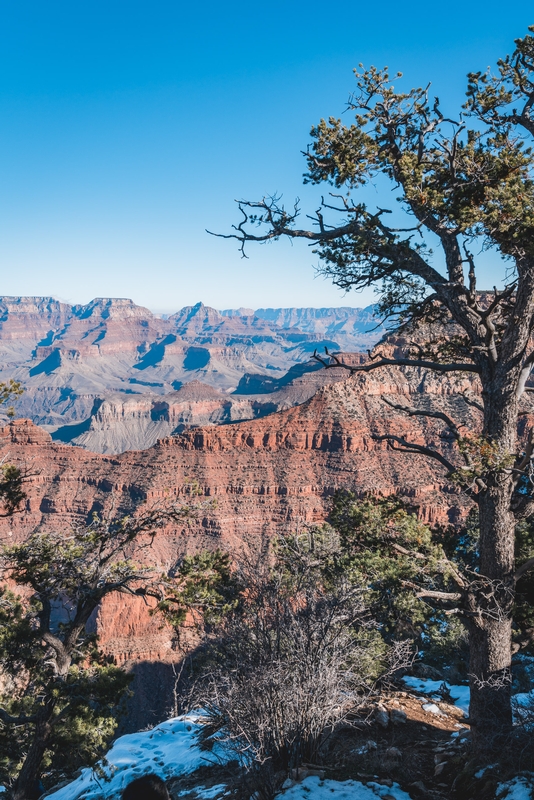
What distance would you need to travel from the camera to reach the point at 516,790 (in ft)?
17.9

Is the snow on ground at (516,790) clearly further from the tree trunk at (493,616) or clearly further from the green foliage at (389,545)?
the green foliage at (389,545)

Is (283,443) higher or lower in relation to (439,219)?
lower

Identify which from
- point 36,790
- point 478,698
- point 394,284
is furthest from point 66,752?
point 394,284

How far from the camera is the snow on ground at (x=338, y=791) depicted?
6.07 metres

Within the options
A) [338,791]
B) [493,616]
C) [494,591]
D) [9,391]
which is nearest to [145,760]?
[338,791]

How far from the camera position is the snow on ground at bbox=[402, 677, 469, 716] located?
12.1 m

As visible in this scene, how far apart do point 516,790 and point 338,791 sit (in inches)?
77.3

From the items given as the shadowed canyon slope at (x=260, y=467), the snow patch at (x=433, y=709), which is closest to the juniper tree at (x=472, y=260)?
the snow patch at (x=433, y=709)

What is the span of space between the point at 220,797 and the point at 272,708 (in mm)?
2188

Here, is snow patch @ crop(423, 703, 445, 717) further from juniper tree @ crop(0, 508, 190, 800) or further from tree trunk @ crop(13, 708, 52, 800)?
tree trunk @ crop(13, 708, 52, 800)

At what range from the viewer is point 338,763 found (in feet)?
24.5

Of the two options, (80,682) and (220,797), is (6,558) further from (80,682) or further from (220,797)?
(220,797)

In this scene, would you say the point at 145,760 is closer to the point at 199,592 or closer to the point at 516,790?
the point at 199,592

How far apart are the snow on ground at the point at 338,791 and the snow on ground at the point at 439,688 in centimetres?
630
